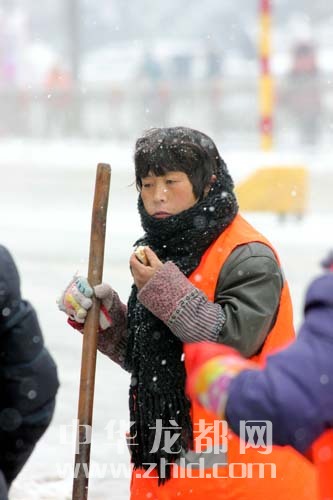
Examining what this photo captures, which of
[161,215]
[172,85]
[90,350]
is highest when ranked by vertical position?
[172,85]

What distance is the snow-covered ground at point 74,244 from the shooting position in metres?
5.70

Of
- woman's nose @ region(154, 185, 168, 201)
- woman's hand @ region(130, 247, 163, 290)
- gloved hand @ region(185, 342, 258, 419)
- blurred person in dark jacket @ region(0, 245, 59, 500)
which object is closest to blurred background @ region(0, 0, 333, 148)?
woman's nose @ region(154, 185, 168, 201)

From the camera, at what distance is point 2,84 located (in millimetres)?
25344

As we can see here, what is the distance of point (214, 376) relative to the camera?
85.7 inches

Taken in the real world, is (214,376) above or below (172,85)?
below

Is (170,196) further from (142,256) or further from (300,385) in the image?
(300,385)

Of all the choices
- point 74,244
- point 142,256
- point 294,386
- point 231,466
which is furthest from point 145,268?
point 74,244

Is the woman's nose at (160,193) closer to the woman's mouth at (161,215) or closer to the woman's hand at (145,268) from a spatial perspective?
the woman's mouth at (161,215)

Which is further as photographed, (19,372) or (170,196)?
(170,196)

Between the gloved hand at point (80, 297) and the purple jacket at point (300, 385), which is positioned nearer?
the purple jacket at point (300, 385)

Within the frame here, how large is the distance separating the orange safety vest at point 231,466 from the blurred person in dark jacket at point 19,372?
55cm

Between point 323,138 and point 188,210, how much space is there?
717 inches

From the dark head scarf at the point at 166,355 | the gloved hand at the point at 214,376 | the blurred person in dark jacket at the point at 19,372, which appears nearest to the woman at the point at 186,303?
the dark head scarf at the point at 166,355

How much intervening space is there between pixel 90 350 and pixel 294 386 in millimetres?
1250
